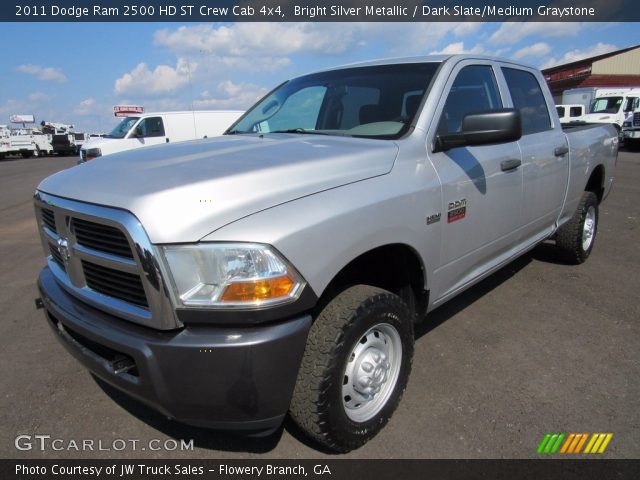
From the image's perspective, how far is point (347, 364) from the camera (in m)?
2.11

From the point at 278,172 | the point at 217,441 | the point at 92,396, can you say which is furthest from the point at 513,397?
the point at 92,396

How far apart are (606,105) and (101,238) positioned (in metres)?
27.1

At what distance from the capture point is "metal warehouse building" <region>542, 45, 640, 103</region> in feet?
135

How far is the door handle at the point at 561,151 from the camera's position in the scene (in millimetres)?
3862

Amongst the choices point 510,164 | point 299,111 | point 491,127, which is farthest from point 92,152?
point 491,127

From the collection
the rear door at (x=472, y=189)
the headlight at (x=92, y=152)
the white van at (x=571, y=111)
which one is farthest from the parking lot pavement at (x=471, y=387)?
the white van at (x=571, y=111)

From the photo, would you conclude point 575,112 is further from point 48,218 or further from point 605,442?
point 48,218

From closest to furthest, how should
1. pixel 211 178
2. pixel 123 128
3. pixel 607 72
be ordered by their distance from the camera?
pixel 211 178, pixel 123 128, pixel 607 72

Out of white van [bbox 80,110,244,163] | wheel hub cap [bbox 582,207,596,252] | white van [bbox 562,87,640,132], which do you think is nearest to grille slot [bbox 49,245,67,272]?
wheel hub cap [bbox 582,207,596,252]

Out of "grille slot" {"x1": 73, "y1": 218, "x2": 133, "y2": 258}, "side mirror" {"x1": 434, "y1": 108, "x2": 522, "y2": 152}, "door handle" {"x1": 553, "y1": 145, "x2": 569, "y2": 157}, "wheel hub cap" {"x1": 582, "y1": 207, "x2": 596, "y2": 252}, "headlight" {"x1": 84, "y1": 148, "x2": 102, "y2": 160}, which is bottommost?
"wheel hub cap" {"x1": 582, "y1": 207, "x2": 596, "y2": 252}

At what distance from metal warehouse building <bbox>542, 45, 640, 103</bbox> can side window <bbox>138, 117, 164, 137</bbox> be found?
124ft
